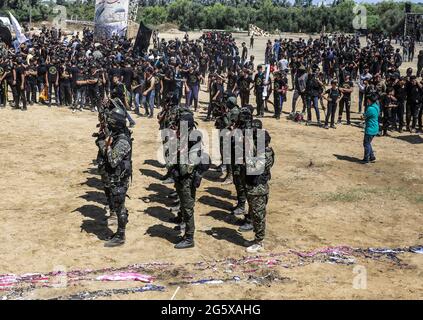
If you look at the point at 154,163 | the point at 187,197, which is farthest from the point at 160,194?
the point at 187,197

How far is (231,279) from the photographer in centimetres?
773

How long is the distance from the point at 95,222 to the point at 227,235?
2382 millimetres

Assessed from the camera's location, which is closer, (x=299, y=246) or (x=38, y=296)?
(x=38, y=296)

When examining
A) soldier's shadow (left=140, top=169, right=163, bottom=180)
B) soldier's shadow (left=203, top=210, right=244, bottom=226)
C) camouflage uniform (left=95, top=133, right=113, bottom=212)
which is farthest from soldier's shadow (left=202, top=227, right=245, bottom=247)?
soldier's shadow (left=140, top=169, right=163, bottom=180)

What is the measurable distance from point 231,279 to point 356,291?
173cm

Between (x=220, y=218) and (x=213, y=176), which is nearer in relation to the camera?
(x=220, y=218)

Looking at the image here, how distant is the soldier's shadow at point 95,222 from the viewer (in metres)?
9.27

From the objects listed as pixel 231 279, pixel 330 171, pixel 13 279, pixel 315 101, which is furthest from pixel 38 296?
pixel 315 101

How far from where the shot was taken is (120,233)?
8773 mm

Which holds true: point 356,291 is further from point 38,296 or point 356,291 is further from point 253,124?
point 38,296

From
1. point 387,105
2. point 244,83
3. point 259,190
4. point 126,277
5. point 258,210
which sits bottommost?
point 126,277

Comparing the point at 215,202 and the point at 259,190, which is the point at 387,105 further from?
the point at 259,190

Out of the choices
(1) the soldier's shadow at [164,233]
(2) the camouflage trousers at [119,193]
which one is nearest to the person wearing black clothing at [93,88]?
(1) the soldier's shadow at [164,233]

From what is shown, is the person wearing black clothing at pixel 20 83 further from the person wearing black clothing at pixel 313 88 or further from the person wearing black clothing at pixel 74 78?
the person wearing black clothing at pixel 313 88
